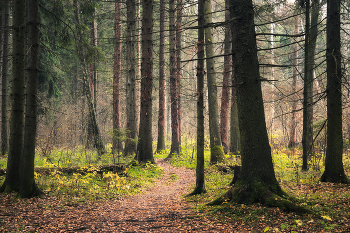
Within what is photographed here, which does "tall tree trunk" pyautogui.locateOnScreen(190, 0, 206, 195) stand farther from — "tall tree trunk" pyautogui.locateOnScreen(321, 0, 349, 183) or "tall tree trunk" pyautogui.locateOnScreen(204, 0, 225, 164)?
"tall tree trunk" pyautogui.locateOnScreen(204, 0, 225, 164)

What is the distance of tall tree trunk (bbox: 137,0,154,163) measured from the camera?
10.7m

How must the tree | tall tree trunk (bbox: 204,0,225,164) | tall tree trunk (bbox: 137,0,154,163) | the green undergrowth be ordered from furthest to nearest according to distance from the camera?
tall tree trunk (bbox: 204,0,225,164) < tall tree trunk (bbox: 137,0,154,163) < the tree < the green undergrowth

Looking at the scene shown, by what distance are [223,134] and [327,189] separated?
7.84 meters

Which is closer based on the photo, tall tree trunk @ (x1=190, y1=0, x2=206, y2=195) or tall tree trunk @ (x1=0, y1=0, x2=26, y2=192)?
tall tree trunk @ (x1=0, y1=0, x2=26, y2=192)

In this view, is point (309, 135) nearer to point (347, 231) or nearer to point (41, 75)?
point (347, 231)

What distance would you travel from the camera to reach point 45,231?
4.51 metres

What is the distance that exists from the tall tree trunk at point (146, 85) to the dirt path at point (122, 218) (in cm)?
360

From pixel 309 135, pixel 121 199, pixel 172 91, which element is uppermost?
pixel 172 91

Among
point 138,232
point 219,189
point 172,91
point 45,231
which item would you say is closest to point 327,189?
point 219,189

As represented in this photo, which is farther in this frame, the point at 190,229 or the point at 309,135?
the point at 309,135

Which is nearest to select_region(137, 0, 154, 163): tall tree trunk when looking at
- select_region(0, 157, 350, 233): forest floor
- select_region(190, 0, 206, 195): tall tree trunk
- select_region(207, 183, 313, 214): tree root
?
select_region(0, 157, 350, 233): forest floor

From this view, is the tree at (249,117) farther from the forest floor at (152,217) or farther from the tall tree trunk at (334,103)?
the tall tree trunk at (334,103)

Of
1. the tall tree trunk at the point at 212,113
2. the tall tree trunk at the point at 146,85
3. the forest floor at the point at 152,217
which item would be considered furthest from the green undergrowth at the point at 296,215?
the tall tree trunk at the point at 146,85

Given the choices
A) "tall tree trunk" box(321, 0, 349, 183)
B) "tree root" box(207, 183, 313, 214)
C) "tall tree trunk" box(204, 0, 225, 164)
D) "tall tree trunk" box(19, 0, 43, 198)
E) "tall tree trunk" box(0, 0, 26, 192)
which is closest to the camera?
"tree root" box(207, 183, 313, 214)
